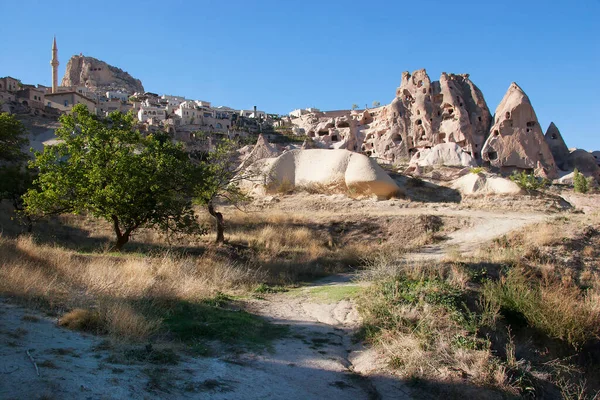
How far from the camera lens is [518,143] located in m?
43.4

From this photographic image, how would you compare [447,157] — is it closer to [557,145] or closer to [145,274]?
[557,145]

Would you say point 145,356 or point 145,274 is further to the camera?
point 145,274

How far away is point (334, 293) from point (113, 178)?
692 centimetres

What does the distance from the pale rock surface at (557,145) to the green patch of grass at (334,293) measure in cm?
4468

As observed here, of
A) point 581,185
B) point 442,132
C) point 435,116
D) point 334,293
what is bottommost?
→ point 334,293

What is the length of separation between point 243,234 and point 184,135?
4681cm

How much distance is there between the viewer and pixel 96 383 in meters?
3.73

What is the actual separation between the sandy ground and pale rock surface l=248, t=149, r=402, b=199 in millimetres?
17774

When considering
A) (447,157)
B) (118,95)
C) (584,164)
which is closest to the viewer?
(447,157)

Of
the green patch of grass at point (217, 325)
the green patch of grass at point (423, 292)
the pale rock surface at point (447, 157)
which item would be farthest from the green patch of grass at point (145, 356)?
the pale rock surface at point (447, 157)

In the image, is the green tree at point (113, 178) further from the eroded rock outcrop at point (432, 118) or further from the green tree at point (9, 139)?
the eroded rock outcrop at point (432, 118)

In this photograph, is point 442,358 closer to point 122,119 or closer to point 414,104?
point 122,119

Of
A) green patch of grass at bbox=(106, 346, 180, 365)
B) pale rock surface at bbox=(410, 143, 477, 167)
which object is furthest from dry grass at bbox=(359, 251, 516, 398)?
pale rock surface at bbox=(410, 143, 477, 167)

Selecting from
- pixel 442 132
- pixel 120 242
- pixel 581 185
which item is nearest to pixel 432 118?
pixel 442 132
